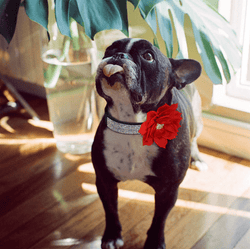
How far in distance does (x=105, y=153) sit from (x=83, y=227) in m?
0.37

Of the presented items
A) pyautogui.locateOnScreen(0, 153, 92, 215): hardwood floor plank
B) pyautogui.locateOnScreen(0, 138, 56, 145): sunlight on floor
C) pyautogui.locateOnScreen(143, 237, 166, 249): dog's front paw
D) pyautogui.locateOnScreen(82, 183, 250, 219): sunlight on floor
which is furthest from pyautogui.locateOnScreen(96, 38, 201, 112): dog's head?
pyautogui.locateOnScreen(0, 138, 56, 145): sunlight on floor

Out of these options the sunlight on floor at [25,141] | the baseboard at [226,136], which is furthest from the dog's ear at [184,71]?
the sunlight on floor at [25,141]

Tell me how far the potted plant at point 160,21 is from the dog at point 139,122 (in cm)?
8

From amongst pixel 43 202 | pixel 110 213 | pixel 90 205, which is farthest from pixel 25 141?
pixel 110 213

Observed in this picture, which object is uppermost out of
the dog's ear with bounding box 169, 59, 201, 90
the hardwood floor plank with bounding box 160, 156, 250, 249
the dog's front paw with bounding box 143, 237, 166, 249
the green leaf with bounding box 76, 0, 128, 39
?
the green leaf with bounding box 76, 0, 128, 39

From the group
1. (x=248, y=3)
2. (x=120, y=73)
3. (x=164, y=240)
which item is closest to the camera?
(x=120, y=73)

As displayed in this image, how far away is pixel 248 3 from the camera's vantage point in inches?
54.0

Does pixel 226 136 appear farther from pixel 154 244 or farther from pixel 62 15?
pixel 62 15

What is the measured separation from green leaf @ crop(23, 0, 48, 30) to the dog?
0.52 feet

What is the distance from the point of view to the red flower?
73 cm

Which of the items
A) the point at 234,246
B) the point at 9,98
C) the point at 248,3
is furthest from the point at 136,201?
the point at 9,98

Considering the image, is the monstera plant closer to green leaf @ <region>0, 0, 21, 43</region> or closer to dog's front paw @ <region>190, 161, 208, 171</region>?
green leaf @ <region>0, 0, 21, 43</region>

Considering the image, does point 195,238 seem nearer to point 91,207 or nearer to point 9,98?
point 91,207

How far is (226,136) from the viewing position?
4.83 ft
